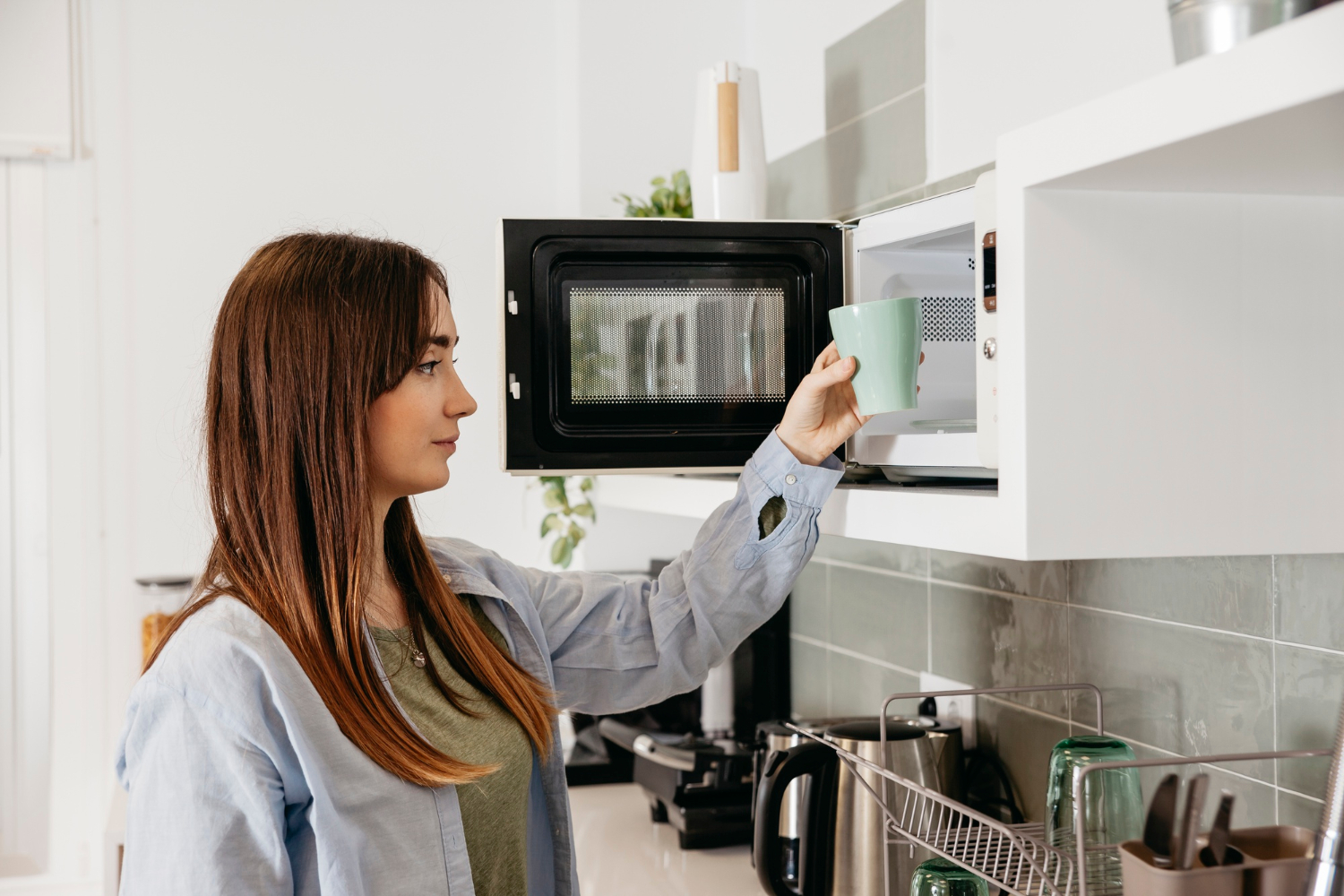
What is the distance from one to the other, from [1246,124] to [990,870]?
2.14 ft

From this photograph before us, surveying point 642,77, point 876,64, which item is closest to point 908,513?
point 876,64

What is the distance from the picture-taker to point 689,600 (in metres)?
1.17

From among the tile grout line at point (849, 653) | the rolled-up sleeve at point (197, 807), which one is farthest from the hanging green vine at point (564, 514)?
the rolled-up sleeve at point (197, 807)

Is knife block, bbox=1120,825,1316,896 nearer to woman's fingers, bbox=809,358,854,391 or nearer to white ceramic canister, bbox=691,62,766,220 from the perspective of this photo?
woman's fingers, bbox=809,358,854,391

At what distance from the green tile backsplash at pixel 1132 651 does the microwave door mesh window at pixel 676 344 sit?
1.36 ft

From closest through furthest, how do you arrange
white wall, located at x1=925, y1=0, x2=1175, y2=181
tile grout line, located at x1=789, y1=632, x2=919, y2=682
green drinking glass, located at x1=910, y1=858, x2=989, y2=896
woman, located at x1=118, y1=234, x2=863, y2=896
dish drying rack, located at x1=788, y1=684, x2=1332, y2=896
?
dish drying rack, located at x1=788, y1=684, x2=1332, y2=896 < woman, located at x1=118, y1=234, x2=863, y2=896 < green drinking glass, located at x1=910, y1=858, x2=989, y2=896 < white wall, located at x1=925, y1=0, x2=1175, y2=181 < tile grout line, located at x1=789, y1=632, x2=919, y2=682

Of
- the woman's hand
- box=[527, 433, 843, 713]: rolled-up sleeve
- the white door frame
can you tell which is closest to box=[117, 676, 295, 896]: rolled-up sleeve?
box=[527, 433, 843, 713]: rolled-up sleeve

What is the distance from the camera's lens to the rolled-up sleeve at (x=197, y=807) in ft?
2.68

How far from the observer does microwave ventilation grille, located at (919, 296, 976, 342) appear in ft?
3.55

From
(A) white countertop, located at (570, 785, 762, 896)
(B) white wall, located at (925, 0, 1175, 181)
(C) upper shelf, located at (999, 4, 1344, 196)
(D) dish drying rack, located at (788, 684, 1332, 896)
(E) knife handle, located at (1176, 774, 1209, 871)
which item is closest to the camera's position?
(C) upper shelf, located at (999, 4, 1344, 196)

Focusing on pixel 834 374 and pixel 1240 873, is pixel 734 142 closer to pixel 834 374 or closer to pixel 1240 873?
pixel 834 374

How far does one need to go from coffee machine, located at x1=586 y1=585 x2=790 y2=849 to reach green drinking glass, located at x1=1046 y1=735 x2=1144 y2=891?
Result: 0.69m

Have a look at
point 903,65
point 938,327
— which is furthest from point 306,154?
point 938,327

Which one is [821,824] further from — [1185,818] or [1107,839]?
[1185,818]
